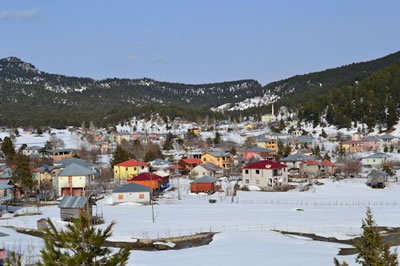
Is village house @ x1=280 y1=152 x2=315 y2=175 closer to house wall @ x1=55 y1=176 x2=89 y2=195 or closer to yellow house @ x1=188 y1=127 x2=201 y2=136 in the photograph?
house wall @ x1=55 y1=176 x2=89 y2=195

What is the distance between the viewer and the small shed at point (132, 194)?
4269cm

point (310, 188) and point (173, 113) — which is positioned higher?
point (173, 113)

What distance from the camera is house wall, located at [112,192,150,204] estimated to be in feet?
140

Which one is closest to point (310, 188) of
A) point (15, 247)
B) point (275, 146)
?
point (15, 247)

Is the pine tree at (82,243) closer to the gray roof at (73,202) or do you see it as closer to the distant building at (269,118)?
the gray roof at (73,202)

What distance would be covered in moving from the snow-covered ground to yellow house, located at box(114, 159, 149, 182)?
11.7 m

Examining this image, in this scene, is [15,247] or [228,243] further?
[228,243]

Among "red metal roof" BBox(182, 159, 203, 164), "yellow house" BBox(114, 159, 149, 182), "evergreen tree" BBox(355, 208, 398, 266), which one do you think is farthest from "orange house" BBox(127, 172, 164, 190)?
"evergreen tree" BBox(355, 208, 398, 266)

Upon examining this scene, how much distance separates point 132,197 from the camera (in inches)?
1681

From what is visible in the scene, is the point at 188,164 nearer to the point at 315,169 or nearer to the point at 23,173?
the point at 315,169

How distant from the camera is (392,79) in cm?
12125

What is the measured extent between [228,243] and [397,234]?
1014cm

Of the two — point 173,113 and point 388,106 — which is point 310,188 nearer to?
point 388,106

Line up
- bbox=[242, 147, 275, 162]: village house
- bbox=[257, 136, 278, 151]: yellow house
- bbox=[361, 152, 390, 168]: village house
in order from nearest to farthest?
bbox=[361, 152, 390, 168]: village house
bbox=[242, 147, 275, 162]: village house
bbox=[257, 136, 278, 151]: yellow house
